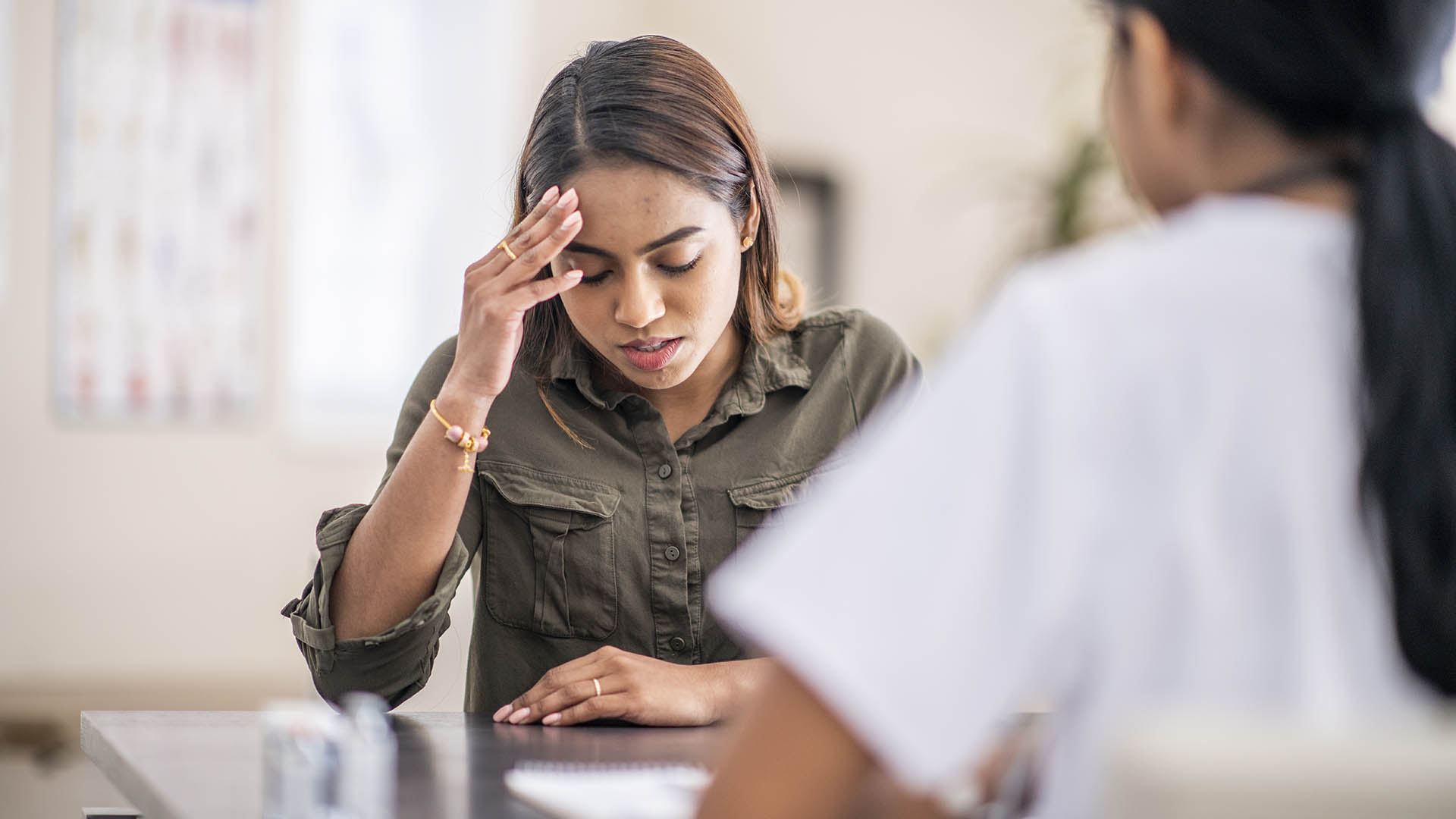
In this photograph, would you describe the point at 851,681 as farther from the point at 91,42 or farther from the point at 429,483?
the point at 91,42

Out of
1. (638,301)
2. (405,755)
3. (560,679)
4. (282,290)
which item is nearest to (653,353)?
(638,301)

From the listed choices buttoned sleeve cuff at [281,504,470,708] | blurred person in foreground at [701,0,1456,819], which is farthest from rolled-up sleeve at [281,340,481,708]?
blurred person in foreground at [701,0,1456,819]

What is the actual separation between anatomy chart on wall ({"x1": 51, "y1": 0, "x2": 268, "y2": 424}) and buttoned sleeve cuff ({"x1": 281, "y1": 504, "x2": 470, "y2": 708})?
11.0ft

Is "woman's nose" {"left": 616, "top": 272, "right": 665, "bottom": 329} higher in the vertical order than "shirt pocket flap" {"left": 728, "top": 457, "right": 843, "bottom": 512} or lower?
higher

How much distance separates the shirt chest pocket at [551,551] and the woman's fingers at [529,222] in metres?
0.28

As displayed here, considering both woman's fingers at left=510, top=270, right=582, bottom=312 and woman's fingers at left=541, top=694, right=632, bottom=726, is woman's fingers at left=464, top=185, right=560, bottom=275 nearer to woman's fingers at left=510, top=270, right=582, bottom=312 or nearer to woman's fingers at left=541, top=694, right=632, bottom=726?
woman's fingers at left=510, top=270, right=582, bottom=312

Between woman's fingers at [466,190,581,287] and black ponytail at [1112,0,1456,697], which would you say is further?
woman's fingers at [466,190,581,287]

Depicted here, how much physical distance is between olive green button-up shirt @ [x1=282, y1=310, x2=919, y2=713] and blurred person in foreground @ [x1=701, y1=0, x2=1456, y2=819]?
3.33 ft

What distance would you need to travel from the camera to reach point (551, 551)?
1608mm

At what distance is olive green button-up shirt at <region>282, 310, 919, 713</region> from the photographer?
5.26 ft

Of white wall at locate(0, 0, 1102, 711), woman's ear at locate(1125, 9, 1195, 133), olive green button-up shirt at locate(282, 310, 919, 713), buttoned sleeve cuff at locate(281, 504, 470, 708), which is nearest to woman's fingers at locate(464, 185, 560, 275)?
olive green button-up shirt at locate(282, 310, 919, 713)

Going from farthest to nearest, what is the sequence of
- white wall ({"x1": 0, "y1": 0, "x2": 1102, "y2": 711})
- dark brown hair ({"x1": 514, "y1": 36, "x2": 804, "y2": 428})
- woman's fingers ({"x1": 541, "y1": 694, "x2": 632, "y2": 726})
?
white wall ({"x1": 0, "y1": 0, "x2": 1102, "y2": 711})
dark brown hair ({"x1": 514, "y1": 36, "x2": 804, "y2": 428})
woman's fingers ({"x1": 541, "y1": 694, "x2": 632, "y2": 726})

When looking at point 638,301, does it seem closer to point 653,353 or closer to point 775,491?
point 653,353

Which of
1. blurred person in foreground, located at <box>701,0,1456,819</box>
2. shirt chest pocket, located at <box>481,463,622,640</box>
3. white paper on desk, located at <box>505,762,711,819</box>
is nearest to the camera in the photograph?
blurred person in foreground, located at <box>701,0,1456,819</box>
